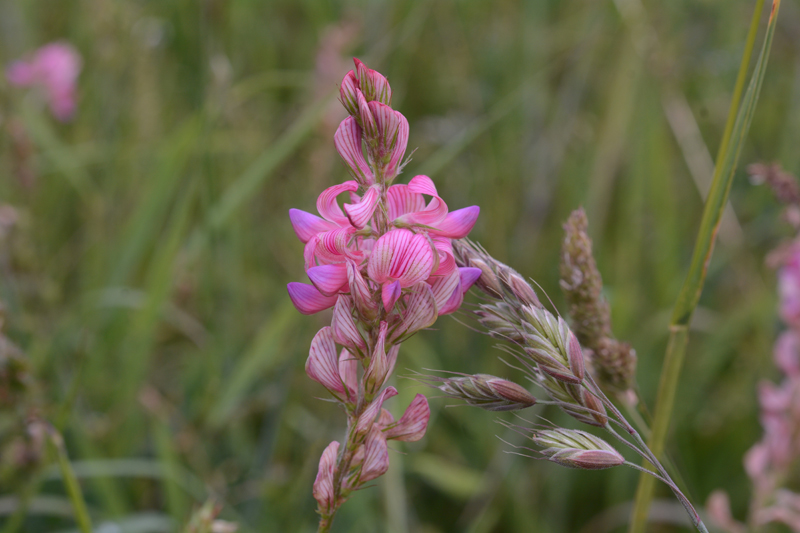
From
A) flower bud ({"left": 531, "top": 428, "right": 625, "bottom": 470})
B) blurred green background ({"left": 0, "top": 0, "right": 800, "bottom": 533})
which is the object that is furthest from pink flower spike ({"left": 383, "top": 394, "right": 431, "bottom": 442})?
blurred green background ({"left": 0, "top": 0, "right": 800, "bottom": 533})

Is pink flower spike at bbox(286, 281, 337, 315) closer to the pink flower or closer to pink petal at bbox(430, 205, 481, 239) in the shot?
pink petal at bbox(430, 205, 481, 239)

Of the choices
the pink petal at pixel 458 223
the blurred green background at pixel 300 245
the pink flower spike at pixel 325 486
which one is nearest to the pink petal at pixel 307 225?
the pink petal at pixel 458 223

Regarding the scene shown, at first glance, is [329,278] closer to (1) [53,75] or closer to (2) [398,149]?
(2) [398,149]

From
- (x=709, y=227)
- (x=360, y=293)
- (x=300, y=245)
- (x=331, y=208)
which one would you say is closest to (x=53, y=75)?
(x=300, y=245)

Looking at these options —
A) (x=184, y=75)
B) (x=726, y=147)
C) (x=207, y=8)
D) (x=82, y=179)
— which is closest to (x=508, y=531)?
(x=726, y=147)

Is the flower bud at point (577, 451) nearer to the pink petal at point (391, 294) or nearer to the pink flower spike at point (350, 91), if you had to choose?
the pink petal at point (391, 294)

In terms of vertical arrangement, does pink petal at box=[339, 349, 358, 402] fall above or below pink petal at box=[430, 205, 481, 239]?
below

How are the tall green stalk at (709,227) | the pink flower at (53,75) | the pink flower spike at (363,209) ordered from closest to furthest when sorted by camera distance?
the pink flower spike at (363,209) → the tall green stalk at (709,227) → the pink flower at (53,75)

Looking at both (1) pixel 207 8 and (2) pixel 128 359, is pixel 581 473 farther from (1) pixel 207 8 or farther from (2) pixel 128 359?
(1) pixel 207 8
